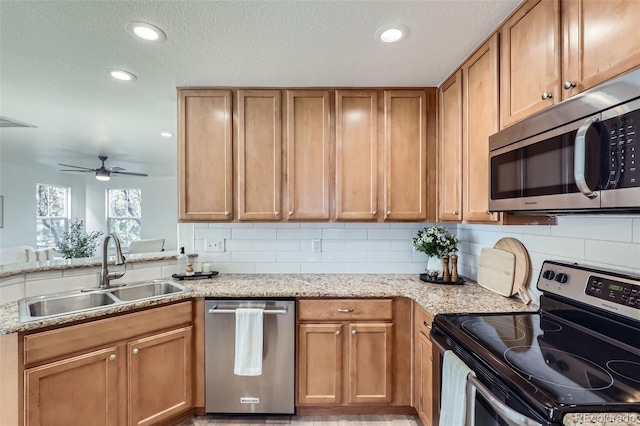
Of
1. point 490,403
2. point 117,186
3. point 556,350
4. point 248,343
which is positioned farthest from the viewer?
point 117,186

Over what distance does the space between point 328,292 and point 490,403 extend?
1178 mm

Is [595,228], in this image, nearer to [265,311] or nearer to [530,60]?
[530,60]

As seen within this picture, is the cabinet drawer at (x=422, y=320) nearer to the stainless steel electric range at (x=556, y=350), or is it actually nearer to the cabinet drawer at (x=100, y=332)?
the stainless steel electric range at (x=556, y=350)

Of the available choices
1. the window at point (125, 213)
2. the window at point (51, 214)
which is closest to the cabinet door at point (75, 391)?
the window at point (51, 214)

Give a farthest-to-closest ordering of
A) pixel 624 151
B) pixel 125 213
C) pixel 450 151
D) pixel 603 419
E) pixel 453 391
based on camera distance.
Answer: pixel 125 213, pixel 450 151, pixel 453 391, pixel 624 151, pixel 603 419

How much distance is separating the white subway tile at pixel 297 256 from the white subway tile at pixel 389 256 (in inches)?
17.7

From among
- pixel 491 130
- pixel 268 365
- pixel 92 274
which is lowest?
pixel 268 365

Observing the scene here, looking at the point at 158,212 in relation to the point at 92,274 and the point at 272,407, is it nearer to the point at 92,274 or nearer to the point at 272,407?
the point at 92,274

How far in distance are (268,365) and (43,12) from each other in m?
2.27

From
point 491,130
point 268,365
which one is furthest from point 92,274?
point 491,130

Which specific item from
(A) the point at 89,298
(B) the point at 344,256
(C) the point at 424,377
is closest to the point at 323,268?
(B) the point at 344,256

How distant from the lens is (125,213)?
25.1 feet

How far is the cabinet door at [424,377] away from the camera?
69.3 inches

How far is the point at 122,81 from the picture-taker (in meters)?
2.16
